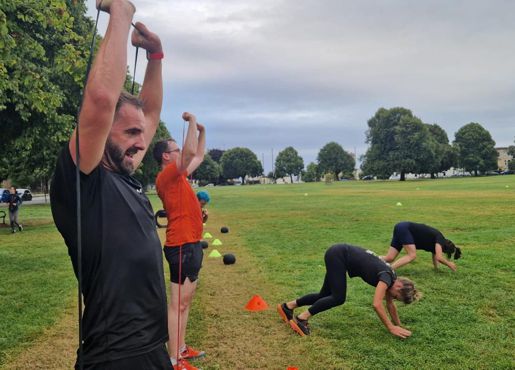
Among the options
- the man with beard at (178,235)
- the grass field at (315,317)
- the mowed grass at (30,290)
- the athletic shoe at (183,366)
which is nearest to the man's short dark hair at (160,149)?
the man with beard at (178,235)

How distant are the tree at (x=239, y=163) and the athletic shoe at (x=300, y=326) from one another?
128 m

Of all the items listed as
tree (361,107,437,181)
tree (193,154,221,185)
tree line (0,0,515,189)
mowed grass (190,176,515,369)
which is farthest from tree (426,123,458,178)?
mowed grass (190,176,515,369)

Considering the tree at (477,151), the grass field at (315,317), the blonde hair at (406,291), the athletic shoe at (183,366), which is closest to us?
the athletic shoe at (183,366)

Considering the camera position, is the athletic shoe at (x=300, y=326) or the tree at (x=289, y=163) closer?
→ the athletic shoe at (x=300, y=326)

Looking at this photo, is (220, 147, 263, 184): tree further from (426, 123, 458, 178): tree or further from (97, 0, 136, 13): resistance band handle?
(97, 0, 136, 13): resistance band handle

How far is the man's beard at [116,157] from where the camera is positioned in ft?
6.49

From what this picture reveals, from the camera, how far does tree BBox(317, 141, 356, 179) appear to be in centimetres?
11969

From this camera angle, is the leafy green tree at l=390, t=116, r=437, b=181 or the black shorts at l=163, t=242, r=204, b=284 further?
the leafy green tree at l=390, t=116, r=437, b=181

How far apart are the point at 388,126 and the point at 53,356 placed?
82297 millimetres

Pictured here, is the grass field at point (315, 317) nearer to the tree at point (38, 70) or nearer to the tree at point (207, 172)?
the tree at point (38, 70)

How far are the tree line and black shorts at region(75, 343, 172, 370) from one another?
524 cm

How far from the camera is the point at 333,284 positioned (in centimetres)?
575

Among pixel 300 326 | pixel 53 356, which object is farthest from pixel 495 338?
pixel 53 356

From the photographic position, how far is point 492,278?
26.9ft
